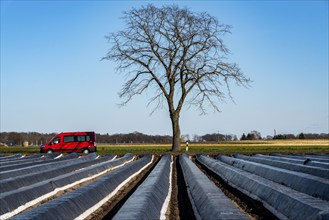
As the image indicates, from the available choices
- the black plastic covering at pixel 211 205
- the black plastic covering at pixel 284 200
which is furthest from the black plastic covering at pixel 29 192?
the black plastic covering at pixel 284 200

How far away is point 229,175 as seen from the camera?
1513 centimetres

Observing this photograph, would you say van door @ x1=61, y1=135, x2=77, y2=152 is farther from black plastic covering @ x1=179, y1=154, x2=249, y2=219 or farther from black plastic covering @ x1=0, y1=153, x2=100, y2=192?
black plastic covering @ x1=179, y1=154, x2=249, y2=219

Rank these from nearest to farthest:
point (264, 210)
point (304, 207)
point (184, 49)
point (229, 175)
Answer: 1. point (304, 207)
2. point (264, 210)
3. point (229, 175)
4. point (184, 49)

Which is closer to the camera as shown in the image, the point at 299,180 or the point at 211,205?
the point at 211,205

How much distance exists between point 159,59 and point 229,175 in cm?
1917

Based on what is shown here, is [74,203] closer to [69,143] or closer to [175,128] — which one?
[175,128]

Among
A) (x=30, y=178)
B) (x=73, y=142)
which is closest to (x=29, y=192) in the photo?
(x=30, y=178)

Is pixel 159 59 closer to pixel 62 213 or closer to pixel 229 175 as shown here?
pixel 229 175

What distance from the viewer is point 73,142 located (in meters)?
39.1

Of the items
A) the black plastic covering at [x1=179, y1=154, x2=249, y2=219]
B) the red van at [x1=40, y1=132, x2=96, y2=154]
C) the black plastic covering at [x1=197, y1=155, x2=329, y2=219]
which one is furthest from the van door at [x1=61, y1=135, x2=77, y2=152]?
the black plastic covering at [x1=179, y1=154, x2=249, y2=219]

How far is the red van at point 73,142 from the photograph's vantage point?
127 feet

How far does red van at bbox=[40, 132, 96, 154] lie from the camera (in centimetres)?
3869

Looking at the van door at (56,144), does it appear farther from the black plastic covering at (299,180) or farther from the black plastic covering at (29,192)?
the black plastic covering at (299,180)

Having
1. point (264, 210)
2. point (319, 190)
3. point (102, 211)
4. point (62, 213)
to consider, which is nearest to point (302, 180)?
point (319, 190)
